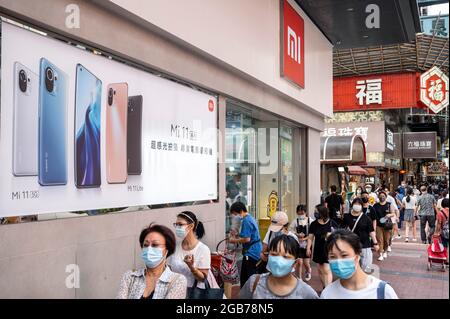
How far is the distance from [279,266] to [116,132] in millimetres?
2740

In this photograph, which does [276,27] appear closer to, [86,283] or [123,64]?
[123,64]

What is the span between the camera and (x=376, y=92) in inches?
770

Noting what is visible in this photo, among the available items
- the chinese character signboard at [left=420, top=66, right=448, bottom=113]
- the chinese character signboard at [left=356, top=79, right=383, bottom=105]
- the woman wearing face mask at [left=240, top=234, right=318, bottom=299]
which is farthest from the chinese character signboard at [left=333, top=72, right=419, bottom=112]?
the woman wearing face mask at [left=240, top=234, right=318, bottom=299]

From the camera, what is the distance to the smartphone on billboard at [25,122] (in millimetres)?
3693

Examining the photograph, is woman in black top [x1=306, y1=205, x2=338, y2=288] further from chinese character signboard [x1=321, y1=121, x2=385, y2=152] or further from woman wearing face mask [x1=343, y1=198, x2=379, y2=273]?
chinese character signboard [x1=321, y1=121, x2=385, y2=152]

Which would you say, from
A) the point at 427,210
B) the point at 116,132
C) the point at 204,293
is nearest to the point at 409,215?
the point at 427,210

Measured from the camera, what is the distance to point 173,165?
5.99 meters

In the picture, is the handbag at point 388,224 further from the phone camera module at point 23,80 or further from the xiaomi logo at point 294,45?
the phone camera module at point 23,80

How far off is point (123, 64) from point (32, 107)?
1.42 meters

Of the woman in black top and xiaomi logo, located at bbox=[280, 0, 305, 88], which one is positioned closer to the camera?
the woman in black top

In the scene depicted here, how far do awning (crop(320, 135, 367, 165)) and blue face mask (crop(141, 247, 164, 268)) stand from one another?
17.2 metres

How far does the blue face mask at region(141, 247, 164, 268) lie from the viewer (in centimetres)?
309
